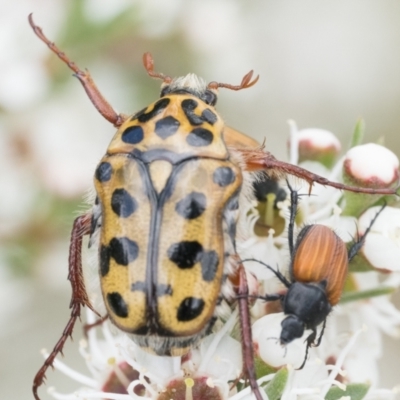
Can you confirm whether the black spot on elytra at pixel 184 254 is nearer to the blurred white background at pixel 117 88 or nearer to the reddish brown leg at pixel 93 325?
the reddish brown leg at pixel 93 325

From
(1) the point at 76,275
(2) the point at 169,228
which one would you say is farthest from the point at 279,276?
(1) the point at 76,275

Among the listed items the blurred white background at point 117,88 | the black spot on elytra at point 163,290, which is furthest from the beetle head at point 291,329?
the blurred white background at point 117,88

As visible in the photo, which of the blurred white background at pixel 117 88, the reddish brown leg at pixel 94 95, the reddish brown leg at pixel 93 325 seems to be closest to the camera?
the reddish brown leg at pixel 94 95

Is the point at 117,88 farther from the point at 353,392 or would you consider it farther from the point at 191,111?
the point at 353,392

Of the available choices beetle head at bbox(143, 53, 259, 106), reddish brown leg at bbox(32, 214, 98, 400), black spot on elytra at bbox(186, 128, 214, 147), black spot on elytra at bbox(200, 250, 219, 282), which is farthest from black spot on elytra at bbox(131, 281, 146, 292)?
beetle head at bbox(143, 53, 259, 106)

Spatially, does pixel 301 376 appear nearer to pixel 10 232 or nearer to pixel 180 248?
pixel 180 248
